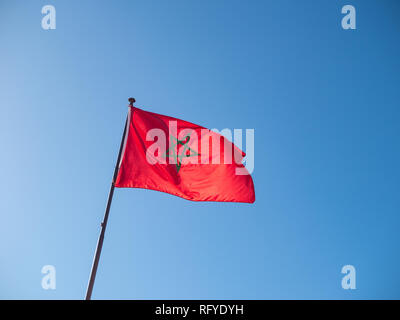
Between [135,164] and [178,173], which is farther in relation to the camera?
[178,173]

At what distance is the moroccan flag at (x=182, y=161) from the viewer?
8.44 metres

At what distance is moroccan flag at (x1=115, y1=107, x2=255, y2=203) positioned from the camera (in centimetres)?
844

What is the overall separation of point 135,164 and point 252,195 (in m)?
3.83

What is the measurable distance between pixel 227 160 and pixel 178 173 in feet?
5.65

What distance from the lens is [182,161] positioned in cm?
925
